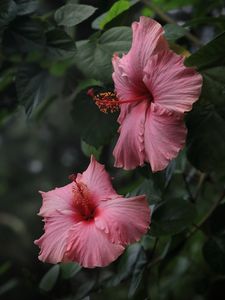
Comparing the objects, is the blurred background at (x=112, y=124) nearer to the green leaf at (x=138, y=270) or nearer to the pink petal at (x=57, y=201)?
the green leaf at (x=138, y=270)

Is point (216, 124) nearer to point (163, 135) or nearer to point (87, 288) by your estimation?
point (163, 135)

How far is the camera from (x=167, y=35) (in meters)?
0.87

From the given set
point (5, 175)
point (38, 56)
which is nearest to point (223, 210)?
point (38, 56)

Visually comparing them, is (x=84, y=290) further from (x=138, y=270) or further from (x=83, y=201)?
(x=83, y=201)

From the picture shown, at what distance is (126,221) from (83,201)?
0.10m

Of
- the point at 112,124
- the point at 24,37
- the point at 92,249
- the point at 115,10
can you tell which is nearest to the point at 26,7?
the point at 24,37

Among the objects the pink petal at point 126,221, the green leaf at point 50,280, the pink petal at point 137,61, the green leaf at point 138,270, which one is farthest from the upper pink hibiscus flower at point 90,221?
the green leaf at point 50,280

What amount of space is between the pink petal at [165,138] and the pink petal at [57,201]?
0.16 meters

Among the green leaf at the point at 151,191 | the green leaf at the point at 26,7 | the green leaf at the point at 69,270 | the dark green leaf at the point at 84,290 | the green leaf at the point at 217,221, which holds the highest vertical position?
the green leaf at the point at 26,7

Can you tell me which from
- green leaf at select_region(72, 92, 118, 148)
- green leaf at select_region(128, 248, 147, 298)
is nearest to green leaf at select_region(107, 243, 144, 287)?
green leaf at select_region(128, 248, 147, 298)

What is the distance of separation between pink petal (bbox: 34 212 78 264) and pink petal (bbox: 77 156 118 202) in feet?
0.16

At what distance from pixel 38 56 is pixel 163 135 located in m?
0.51

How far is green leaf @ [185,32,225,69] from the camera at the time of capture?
792 mm

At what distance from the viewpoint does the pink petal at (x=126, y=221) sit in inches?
27.3
